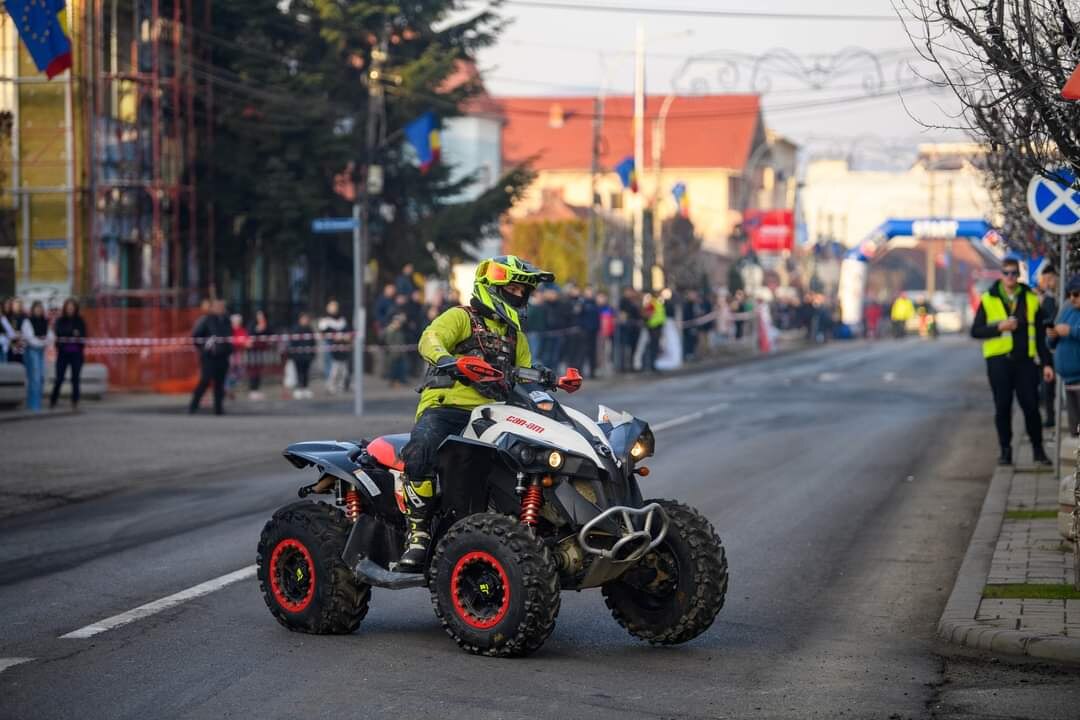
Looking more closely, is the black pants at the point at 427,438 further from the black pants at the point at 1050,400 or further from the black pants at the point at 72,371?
the black pants at the point at 72,371

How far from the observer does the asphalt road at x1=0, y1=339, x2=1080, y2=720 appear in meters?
7.55

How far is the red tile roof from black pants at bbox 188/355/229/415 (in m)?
73.9

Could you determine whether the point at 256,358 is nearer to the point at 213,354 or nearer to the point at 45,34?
the point at 213,354

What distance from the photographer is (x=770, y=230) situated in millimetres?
68000

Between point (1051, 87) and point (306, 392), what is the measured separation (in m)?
22.2

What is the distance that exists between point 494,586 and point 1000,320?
31.2ft

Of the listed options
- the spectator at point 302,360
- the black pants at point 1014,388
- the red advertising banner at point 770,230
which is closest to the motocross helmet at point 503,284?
the black pants at point 1014,388

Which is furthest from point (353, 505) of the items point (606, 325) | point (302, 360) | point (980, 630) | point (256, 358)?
point (606, 325)

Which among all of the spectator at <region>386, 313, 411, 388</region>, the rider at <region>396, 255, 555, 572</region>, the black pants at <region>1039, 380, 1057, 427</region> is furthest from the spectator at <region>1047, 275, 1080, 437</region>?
the spectator at <region>386, 313, 411, 388</region>

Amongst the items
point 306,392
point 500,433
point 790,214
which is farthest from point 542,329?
point 790,214

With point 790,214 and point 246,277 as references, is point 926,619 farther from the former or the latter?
point 790,214

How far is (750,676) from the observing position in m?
8.14

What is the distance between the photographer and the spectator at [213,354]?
85.1ft

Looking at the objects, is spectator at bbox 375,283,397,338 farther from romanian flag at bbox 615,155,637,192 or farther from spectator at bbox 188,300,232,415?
romanian flag at bbox 615,155,637,192
